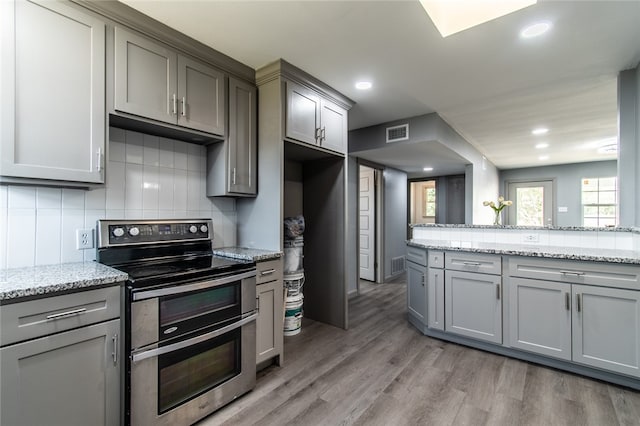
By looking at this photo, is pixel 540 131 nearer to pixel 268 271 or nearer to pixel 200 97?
pixel 268 271

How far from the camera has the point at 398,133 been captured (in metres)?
3.76

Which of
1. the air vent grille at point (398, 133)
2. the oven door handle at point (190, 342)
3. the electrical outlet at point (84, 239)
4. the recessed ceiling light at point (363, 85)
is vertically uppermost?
the recessed ceiling light at point (363, 85)

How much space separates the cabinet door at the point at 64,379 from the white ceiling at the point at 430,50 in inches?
73.5

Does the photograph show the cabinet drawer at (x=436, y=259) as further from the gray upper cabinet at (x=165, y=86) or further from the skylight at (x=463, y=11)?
the gray upper cabinet at (x=165, y=86)

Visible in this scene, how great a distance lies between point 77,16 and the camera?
1601mm

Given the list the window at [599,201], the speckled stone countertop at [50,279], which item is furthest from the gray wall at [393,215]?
the window at [599,201]

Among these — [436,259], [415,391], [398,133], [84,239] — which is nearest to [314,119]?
[398,133]

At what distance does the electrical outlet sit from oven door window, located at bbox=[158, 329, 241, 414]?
0.91m

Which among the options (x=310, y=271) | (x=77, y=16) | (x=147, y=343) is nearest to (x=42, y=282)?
(x=147, y=343)

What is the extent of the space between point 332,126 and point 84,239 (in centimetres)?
222

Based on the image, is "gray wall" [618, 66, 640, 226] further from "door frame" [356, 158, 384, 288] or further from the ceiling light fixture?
"door frame" [356, 158, 384, 288]

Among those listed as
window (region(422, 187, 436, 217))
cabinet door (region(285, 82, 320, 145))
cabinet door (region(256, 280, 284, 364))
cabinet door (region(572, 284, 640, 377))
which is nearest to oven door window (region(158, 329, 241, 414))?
cabinet door (region(256, 280, 284, 364))

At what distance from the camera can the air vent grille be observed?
3703 mm

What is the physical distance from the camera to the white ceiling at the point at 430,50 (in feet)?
5.89
